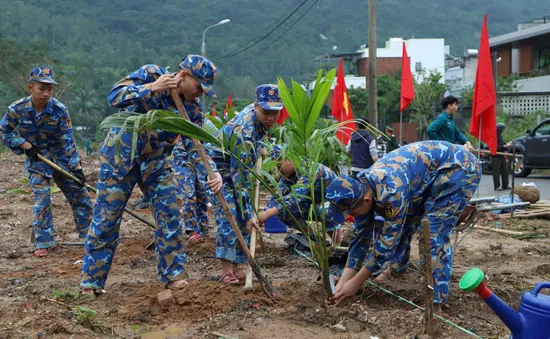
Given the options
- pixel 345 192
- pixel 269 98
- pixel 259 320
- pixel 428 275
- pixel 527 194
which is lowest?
pixel 527 194

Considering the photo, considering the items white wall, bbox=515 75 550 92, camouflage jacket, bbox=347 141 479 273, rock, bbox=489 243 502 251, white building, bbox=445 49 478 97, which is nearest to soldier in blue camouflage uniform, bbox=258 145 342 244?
camouflage jacket, bbox=347 141 479 273

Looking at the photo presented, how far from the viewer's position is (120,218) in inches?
200

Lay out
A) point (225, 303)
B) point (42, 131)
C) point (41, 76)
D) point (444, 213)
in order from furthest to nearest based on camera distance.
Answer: point (42, 131), point (41, 76), point (225, 303), point (444, 213)

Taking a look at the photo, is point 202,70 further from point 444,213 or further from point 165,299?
point 444,213

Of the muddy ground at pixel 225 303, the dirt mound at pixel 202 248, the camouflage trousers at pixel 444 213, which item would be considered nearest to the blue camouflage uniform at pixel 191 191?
the dirt mound at pixel 202 248

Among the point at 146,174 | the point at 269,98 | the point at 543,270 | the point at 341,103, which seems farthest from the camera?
the point at 341,103

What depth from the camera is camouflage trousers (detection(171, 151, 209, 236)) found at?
7.95 m

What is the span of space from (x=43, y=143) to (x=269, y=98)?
3.01 meters

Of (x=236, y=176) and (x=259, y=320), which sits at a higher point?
(x=236, y=176)

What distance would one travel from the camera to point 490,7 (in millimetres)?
129500

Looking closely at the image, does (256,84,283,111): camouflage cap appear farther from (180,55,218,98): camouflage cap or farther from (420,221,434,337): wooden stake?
(420,221,434,337): wooden stake

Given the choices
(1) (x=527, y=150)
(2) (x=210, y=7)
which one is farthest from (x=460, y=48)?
(1) (x=527, y=150)

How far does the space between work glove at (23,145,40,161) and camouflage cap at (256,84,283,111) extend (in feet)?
9.47

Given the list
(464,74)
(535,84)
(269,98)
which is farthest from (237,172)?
(464,74)
